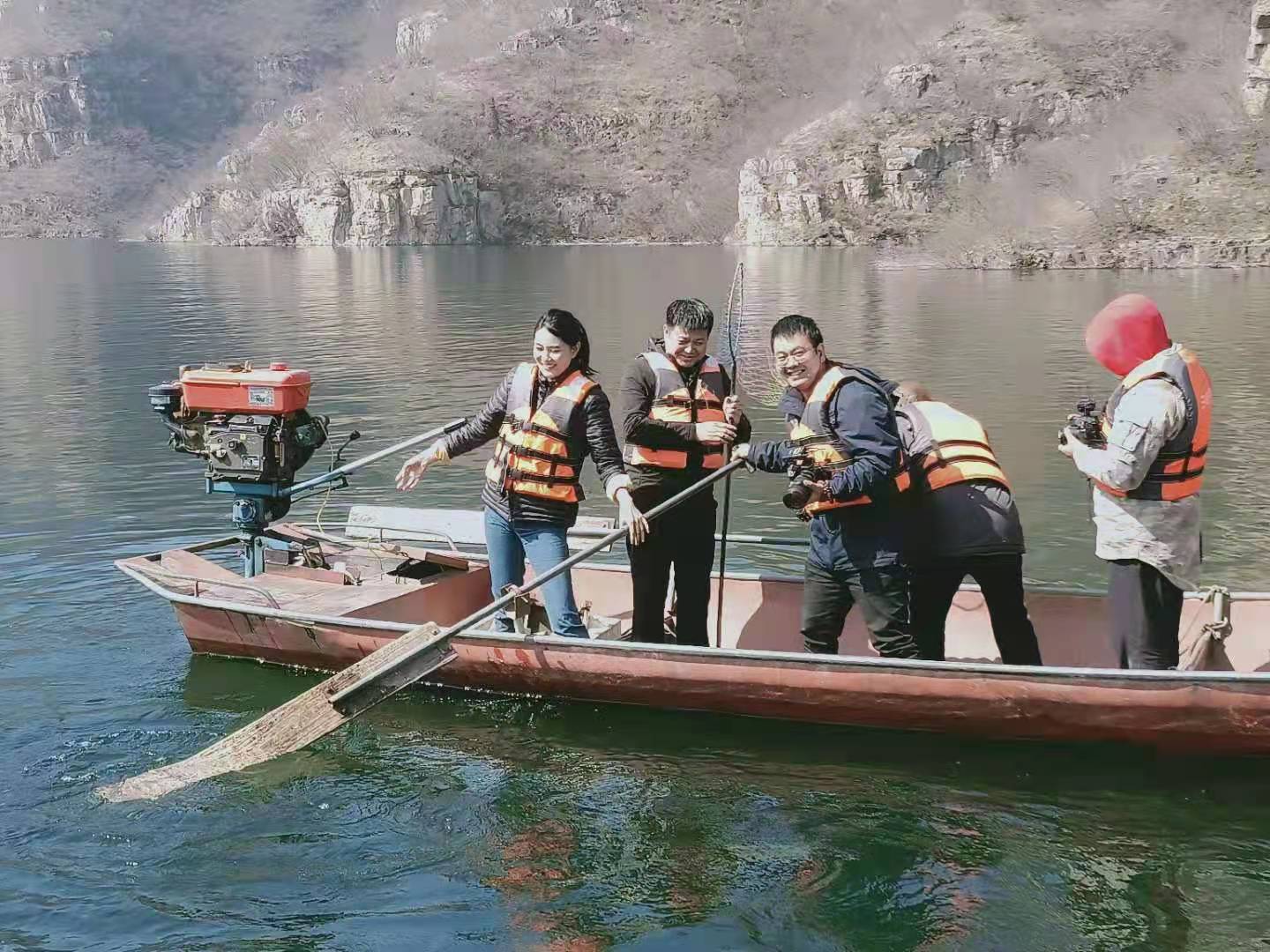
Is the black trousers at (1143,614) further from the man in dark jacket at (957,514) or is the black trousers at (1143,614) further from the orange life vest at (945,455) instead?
the orange life vest at (945,455)

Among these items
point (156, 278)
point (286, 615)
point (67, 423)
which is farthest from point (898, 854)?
point (156, 278)

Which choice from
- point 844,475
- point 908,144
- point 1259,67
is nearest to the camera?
point 844,475

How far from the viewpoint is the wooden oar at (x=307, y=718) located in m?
6.47

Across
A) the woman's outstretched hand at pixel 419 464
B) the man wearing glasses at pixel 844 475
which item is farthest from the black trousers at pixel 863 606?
the woman's outstretched hand at pixel 419 464

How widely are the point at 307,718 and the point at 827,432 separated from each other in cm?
286

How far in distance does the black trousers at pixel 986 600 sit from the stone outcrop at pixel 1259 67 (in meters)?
79.5

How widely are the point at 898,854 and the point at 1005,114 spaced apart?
122 metres

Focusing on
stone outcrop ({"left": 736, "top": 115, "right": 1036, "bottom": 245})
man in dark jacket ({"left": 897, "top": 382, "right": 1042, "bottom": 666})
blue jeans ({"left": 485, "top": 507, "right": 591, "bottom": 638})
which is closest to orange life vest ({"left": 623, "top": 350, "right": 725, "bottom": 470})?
blue jeans ({"left": 485, "top": 507, "right": 591, "bottom": 638})

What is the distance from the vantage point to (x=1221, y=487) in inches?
539

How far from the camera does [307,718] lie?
6.52 m

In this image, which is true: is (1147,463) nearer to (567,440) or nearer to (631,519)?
(631,519)

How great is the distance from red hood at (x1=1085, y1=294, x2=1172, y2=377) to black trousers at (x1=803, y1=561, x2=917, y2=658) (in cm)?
133

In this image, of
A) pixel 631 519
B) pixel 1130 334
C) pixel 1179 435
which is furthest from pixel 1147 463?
pixel 631 519

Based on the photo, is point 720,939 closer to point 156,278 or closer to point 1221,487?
point 1221,487
